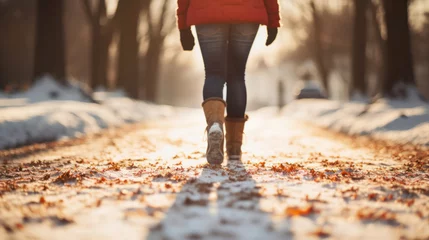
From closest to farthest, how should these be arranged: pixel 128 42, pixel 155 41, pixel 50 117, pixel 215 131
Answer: pixel 215 131 → pixel 50 117 → pixel 128 42 → pixel 155 41

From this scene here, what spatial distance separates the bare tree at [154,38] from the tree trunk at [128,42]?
6.39 m

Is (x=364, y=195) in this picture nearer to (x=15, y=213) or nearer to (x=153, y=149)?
(x=15, y=213)

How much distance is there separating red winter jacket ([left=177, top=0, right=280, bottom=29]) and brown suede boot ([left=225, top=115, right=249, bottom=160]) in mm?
885

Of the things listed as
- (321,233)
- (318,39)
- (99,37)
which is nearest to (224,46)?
(321,233)

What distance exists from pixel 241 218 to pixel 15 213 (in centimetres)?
96

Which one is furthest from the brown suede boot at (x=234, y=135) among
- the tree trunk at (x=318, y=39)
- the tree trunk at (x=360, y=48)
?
the tree trunk at (x=318, y=39)

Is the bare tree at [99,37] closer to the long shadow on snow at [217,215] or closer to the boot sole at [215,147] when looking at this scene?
the boot sole at [215,147]

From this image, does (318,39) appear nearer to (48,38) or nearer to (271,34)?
(48,38)

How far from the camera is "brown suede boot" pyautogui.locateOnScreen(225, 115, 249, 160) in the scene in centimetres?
392

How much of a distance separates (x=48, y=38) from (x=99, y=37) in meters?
7.03

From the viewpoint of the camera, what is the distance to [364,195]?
231 cm

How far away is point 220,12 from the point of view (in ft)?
11.6

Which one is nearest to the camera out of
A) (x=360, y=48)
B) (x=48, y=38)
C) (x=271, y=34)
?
(x=271, y=34)

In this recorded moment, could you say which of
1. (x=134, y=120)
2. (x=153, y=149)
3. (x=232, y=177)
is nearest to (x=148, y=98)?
(x=134, y=120)
